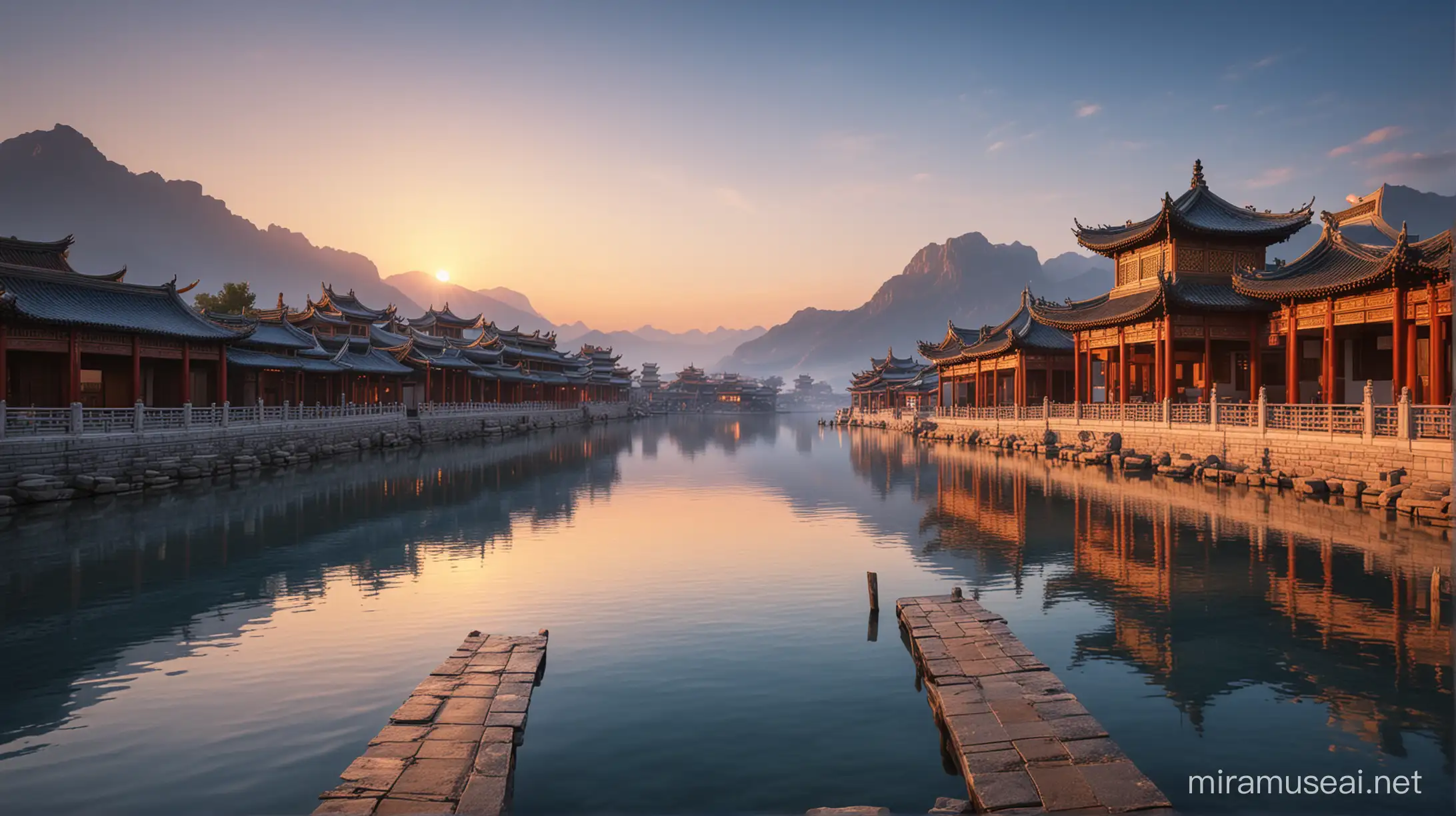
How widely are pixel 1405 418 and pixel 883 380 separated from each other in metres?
74.0

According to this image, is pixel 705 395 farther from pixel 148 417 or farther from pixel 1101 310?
pixel 148 417

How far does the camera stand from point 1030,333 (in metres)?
49.6

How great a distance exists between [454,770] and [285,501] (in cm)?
2186

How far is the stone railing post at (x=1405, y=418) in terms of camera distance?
829 inches

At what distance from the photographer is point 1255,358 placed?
34.7 metres

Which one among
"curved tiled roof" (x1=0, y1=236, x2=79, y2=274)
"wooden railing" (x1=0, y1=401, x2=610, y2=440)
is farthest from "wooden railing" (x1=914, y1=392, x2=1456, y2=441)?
"curved tiled roof" (x1=0, y1=236, x2=79, y2=274)

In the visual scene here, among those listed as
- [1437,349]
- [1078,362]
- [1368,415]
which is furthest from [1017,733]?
[1078,362]

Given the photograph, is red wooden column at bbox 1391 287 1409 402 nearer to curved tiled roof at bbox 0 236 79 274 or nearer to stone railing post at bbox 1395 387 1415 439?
stone railing post at bbox 1395 387 1415 439

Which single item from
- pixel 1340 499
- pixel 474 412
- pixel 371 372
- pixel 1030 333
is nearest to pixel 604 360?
pixel 474 412

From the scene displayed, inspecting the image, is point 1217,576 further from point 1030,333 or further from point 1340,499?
point 1030,333

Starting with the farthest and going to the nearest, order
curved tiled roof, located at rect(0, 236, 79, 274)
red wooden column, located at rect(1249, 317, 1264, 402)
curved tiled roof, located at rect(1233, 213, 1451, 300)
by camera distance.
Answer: red wooden column, located at rect(1249, 317, 1264, 402) → curved tiled roof, located at rect(0, 236, 79, 274) → curved tiled roof, located at rect(1233, 213, 1451, 300)

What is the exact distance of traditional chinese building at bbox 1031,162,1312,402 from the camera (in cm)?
3475

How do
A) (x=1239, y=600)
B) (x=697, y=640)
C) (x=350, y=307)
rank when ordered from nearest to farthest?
(x=697, y=640) → (x=1239, y=600) → (x=350, y=307)

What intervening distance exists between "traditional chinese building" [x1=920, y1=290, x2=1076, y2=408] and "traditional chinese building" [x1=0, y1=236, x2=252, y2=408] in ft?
142
